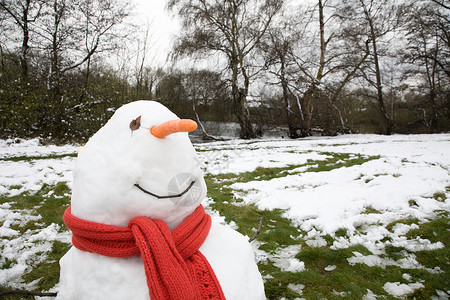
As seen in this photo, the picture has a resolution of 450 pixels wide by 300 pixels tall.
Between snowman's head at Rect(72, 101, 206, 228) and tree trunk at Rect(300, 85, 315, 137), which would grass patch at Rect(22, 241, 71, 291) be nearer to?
snowman's head at Rect(72, 101, 206, 228)

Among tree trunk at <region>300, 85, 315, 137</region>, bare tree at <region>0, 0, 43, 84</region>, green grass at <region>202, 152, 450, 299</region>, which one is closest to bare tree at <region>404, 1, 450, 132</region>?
tree trunk at <region>300, 85, 315, 137</region>

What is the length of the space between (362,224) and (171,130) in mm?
2579

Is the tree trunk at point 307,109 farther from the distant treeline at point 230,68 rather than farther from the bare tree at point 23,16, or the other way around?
the bare tree at point 23,16

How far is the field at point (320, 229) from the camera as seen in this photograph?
1730mm

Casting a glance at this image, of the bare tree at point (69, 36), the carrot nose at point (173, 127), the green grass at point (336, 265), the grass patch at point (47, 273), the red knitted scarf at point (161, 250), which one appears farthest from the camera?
the bare tree at point (69, 36)

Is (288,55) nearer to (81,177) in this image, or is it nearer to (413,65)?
(413,65)

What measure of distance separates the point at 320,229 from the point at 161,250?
2198mm

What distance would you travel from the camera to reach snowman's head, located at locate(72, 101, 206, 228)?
0.93m

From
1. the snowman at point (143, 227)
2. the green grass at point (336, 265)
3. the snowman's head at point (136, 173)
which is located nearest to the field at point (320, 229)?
the green grass at point (336, 265)

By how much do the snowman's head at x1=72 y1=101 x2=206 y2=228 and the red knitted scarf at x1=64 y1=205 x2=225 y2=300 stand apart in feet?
0.17

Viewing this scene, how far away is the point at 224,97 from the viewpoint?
1562cm

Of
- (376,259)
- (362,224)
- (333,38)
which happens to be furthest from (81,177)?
(333,38)

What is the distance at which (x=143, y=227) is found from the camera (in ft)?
2.92

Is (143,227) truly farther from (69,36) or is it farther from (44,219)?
(69,36)
